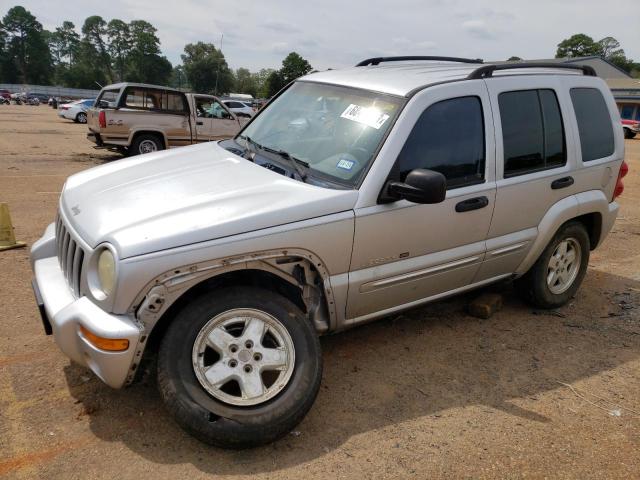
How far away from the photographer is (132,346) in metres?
2.57

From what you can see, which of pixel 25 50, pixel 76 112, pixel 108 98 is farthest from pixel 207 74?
pixel 108 98

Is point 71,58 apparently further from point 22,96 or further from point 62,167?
point 62,167

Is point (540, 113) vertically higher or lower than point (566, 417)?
higher

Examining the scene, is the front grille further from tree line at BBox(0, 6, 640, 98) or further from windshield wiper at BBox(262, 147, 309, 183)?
tree line at BBox(0, 6, 640, 98)

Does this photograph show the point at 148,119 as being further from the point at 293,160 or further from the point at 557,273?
the point at 557,273

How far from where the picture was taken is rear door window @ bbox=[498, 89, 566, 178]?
3.84 meters

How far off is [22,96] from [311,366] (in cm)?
6950

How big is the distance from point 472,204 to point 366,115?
0.93m

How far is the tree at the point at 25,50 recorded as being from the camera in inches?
4003

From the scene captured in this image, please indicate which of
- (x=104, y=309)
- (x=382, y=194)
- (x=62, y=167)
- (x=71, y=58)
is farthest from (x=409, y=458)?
(x=71, y=58)

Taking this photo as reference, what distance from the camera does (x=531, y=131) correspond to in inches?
157

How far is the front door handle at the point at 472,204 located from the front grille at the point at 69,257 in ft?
7.58

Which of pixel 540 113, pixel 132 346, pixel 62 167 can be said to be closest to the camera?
pixel 132 346

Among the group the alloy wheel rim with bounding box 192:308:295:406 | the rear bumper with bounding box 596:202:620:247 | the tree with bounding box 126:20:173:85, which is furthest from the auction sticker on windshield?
the tree with bounding box 126:20:173:85
